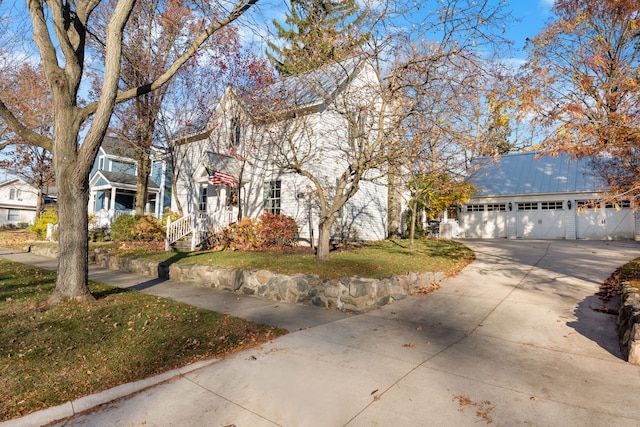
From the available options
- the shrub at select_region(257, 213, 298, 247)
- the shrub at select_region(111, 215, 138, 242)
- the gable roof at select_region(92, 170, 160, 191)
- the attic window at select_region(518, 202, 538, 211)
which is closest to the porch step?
the shrub at select_region(257, 213, 298, 247)

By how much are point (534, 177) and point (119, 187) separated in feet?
84.7

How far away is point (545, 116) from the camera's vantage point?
670 cm

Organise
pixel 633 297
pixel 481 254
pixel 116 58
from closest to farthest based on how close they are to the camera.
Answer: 1. pixel 633 297
2. pixel 116 58
3. pixel 481 254

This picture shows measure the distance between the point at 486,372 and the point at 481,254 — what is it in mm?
10279

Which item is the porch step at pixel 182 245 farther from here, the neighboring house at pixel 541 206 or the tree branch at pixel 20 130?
the neighboring house at pixel 541 206

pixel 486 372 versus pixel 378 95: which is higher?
pixel 378 95

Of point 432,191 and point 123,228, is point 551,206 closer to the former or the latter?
point 432,191

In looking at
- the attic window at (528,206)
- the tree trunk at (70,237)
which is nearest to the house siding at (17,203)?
the tree trunk at (70,237)

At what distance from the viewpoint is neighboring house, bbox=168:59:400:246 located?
13672 millimetres

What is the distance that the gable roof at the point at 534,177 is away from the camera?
2045 cm

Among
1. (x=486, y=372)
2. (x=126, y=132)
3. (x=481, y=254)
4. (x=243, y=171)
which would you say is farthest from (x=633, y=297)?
(x=126, y=132)

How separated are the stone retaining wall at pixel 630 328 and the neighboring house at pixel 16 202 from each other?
2034 inches

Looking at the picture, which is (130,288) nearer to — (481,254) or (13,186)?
(481,254)

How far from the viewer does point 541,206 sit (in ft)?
70.3
